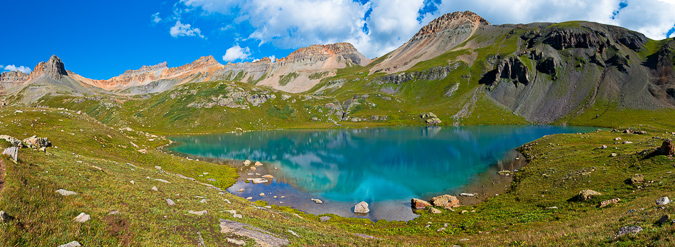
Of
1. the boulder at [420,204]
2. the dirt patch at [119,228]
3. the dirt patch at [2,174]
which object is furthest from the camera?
the boulder at [420,204]

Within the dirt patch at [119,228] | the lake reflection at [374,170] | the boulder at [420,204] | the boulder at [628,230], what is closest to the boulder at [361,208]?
the lake reflection at [374,170]

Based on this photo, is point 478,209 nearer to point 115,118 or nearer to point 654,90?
point 115,118

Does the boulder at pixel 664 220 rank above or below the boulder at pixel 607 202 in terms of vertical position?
above

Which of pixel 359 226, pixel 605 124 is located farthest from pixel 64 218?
pixel 605 124

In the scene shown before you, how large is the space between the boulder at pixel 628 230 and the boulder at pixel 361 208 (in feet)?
82.1

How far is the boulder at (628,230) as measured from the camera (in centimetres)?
1319

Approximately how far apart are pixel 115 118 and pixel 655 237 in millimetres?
240449

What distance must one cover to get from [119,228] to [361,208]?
2811 cm

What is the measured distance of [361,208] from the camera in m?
35.8

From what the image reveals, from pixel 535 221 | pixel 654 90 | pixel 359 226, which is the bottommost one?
pixel 359 226

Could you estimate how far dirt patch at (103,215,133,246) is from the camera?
11.4m

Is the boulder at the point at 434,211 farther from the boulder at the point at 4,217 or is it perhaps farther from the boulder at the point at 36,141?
the boulder at the point at 36,141

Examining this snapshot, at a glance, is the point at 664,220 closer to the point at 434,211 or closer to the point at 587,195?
the point at 587,195

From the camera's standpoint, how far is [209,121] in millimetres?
184125
